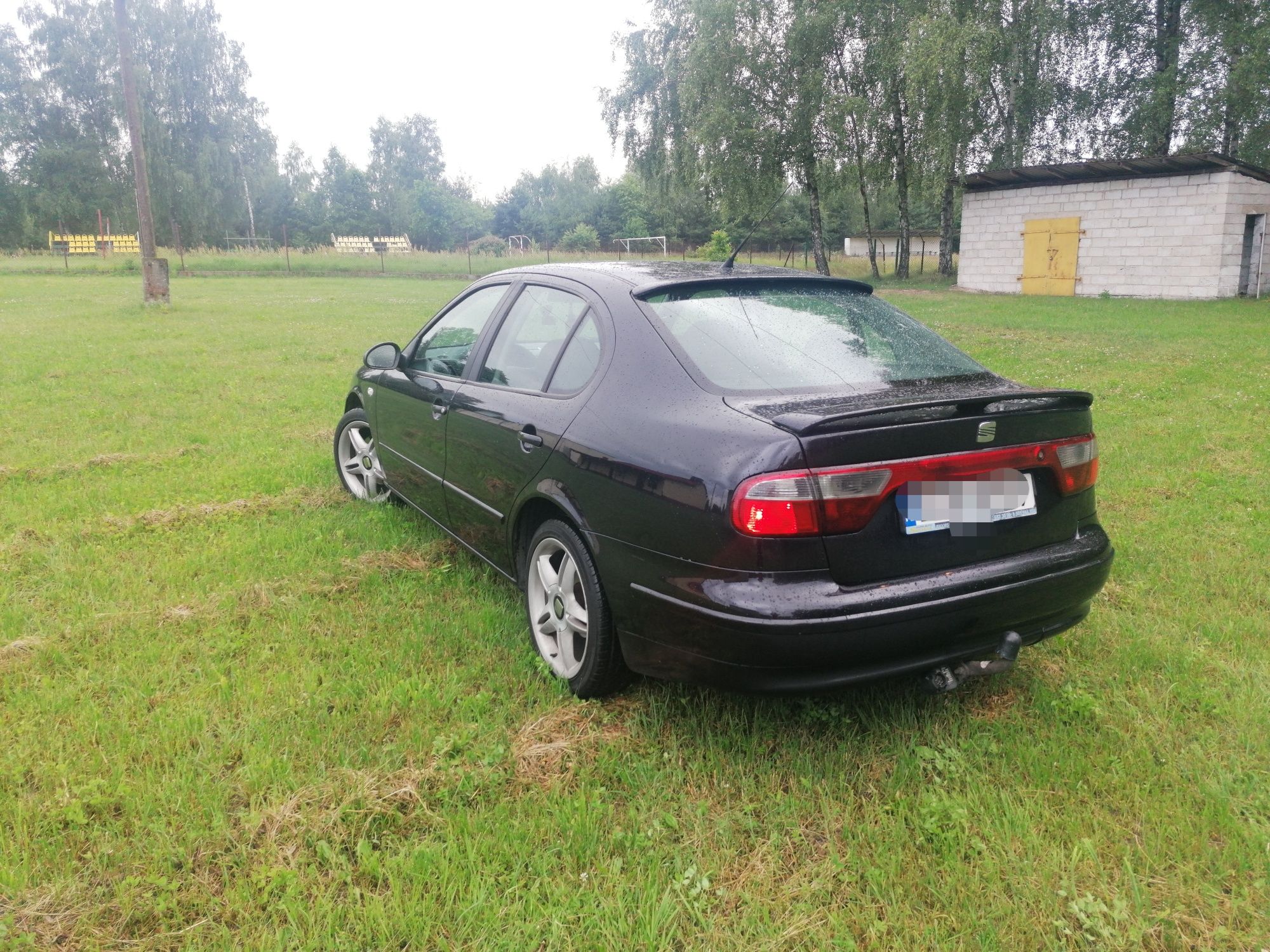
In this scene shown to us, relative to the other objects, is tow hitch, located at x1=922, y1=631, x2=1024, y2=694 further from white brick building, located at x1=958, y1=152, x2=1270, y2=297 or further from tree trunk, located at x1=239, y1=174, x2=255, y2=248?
tree trunk, located at x1=239, y1=174, x2=255, y2=248

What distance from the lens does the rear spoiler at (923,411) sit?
236cm

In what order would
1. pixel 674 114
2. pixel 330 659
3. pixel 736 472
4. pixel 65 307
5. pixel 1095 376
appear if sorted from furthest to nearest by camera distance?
1. pixel 674 114
2. pixel 65 307
3. pixel 1095 376
4. pixel 330 659
5. pixel 736 472

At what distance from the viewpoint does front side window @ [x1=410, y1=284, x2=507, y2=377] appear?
4117mm

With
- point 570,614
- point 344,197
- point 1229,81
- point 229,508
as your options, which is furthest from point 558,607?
point 344,197

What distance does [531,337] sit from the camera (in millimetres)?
3645

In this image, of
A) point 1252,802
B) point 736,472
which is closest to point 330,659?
point 736,472

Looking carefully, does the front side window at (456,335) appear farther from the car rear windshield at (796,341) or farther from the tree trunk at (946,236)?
the tree trunk at (946,236)

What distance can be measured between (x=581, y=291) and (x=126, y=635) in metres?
2.32

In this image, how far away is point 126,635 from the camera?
141 inches

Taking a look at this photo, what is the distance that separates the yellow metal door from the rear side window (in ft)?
80.8

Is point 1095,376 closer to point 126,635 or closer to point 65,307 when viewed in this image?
point 126,635

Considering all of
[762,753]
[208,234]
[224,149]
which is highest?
[224,149]

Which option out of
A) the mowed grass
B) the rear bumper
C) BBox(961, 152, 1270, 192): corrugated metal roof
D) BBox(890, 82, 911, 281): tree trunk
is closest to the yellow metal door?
BBox(961, 152, 1270, 192): corrugated metal roof

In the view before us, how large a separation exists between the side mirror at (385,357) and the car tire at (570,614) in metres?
1.80
